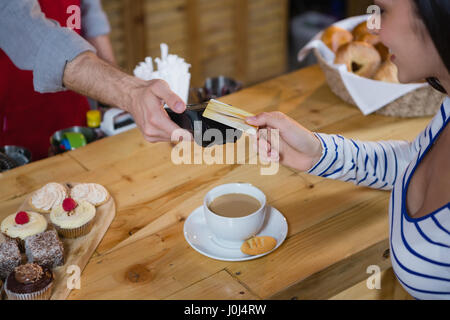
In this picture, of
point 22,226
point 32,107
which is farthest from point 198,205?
point 32,107

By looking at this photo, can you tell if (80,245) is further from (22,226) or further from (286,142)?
(286,142)

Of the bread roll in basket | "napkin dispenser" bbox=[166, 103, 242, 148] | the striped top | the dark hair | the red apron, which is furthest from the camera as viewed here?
the red apron

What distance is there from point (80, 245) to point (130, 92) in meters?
0.39

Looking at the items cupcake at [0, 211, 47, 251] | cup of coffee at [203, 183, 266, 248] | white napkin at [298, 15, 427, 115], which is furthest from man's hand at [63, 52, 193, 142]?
white napkin at [298, 15, 427, 115]

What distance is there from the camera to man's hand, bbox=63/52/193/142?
1.19 meters

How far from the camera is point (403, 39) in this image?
1.05m

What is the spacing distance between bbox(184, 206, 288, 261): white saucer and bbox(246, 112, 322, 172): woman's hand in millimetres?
128

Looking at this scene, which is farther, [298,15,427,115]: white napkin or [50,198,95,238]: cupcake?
[298,15,427,115]: white napkin

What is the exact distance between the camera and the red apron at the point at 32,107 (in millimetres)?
1742

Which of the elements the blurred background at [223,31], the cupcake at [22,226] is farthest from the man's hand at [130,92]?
the blurred background at [223,31]

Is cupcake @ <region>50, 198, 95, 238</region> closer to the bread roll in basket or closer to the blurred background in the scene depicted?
the bread roll in basket

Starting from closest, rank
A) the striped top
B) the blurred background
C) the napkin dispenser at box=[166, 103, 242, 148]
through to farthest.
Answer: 1. the striped top
2. the napkin dispenser at box=[166, 103, 242, 148]
3. the blurred background

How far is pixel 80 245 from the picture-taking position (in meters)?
1.11

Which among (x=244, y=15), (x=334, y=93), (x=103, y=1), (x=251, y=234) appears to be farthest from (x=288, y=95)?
(x=244, y=15)
